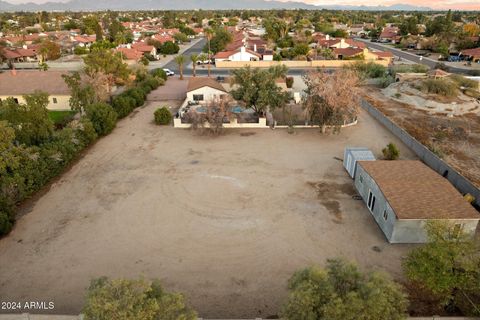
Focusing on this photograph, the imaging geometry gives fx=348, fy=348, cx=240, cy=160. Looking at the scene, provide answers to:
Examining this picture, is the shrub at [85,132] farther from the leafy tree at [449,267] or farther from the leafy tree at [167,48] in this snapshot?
the leafy tree at [167,48]

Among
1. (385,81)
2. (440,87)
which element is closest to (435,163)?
(440,87)

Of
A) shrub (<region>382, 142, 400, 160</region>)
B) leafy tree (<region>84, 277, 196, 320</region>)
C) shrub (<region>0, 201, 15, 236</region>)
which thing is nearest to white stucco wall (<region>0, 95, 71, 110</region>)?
shrub (<region>0, 201, 15, 236</region>)

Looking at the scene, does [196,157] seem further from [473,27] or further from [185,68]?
[473,27]

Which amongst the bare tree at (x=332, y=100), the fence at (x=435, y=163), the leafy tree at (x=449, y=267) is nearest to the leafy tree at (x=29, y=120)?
the bare tree at (x=332, y=100)

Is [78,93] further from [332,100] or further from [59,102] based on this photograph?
[332,100]

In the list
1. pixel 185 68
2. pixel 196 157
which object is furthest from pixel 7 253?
pixel 185 68

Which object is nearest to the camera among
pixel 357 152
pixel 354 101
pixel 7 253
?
pixel 7 253

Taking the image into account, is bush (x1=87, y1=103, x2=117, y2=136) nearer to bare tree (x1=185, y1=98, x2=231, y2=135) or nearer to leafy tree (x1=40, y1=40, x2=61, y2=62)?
bare tree (x1=185, y1=98, x2=231, y2=135)

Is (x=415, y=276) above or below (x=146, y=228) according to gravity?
above
